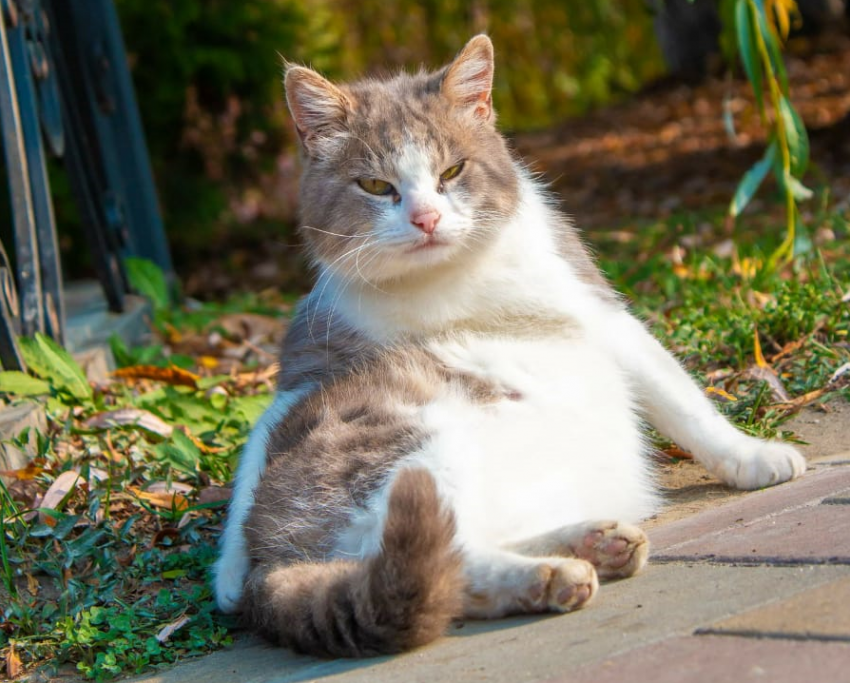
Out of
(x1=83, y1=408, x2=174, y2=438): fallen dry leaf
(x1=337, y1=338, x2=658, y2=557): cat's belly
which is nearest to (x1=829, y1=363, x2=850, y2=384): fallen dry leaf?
(x1=337, y1=338, x2=658, y2=557): cat's belly

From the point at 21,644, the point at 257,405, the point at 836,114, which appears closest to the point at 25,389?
the point at 257,405

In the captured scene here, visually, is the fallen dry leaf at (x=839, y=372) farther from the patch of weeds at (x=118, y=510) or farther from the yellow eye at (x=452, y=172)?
the patch of weeds at (x=118, y=510)

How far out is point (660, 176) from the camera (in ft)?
24.3

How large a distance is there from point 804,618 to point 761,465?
103cm

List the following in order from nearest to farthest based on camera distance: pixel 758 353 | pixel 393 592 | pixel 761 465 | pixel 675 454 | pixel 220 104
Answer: pixel 393 592, pixel 761 465, pixel 675 454, pixel 758 353, pixel 220 104

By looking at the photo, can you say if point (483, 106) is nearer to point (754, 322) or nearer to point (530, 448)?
point (530, 448)

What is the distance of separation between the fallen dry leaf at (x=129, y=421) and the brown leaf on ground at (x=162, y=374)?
0.41 meters

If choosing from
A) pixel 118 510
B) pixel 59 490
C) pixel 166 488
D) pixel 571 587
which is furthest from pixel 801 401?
pixel 59 490

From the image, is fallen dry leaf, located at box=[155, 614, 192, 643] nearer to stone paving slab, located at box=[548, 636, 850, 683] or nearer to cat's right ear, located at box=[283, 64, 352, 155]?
stone paving slab, located at box=[548, 636, 850, 683]

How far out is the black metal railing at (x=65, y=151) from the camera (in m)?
3.64

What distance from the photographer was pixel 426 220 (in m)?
2.60

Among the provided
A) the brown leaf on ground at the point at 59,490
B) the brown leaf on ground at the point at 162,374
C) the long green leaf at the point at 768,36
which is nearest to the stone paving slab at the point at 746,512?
the brown leaf on ground at the point at 59,490

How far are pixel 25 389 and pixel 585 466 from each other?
1887 millimetres

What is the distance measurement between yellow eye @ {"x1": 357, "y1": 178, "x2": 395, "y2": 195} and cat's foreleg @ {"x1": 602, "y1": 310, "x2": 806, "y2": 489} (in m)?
0.67
